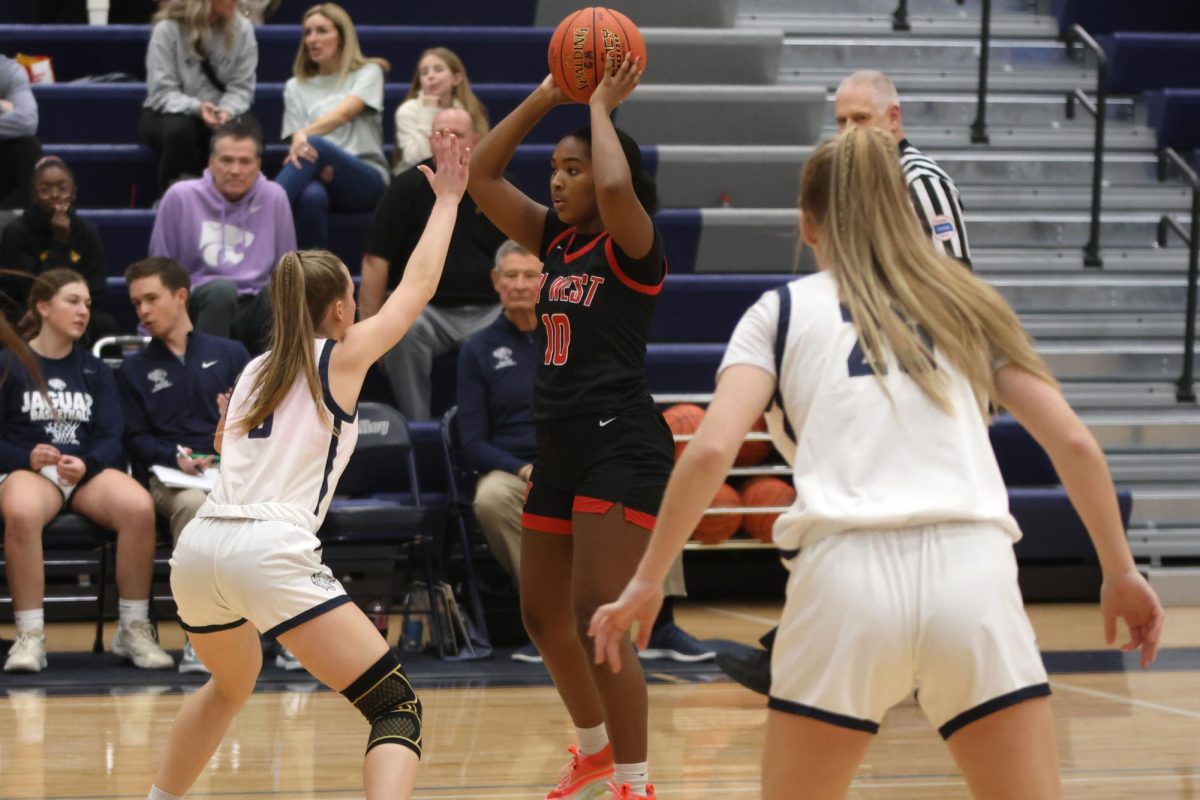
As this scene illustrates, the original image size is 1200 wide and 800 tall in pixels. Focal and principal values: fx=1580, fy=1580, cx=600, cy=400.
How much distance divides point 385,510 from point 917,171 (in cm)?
273

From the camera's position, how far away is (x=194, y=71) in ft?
26.7

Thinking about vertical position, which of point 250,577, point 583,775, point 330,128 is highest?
point 330,128

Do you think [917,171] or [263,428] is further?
[917,171]

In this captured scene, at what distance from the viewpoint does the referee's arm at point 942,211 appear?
430 cm

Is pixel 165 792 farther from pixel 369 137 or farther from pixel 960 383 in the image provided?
pixel 369 137

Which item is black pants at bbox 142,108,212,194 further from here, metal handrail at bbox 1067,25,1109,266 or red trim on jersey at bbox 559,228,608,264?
metal handrail at bbox 1067,25,1109,266

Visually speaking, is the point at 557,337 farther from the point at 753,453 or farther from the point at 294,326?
the point at 753,453

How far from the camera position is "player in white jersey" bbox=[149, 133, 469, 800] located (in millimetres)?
3246

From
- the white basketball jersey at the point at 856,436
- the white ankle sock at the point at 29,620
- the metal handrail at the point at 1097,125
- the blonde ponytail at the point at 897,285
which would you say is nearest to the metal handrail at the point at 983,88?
the metal handrail at the point at 1097,125

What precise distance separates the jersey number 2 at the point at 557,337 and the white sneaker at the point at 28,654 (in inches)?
112

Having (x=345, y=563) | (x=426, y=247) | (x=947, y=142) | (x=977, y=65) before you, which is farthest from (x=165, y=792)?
(x=977, y=65)

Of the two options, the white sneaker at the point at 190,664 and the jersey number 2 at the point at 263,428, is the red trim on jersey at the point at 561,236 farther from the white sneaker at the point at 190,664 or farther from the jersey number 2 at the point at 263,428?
the white sneaker at the point at 190,664

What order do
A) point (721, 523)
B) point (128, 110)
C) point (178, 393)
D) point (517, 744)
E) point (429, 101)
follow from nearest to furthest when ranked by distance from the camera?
point (517, 744)
point (178, 393)
point (721, 523)
point (429, 101)
point (128, 110)

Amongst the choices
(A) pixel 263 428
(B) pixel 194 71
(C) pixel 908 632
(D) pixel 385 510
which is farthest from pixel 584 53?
(B) pixel 194 71
